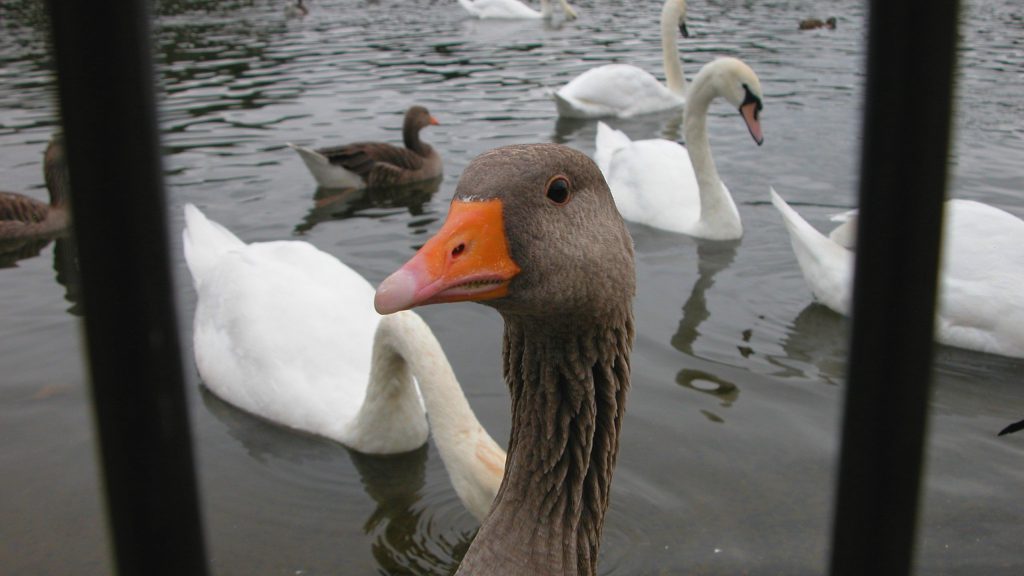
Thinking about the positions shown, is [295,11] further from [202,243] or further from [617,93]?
[202,243]

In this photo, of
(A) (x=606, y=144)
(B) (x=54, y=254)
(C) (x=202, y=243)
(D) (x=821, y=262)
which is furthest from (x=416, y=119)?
(D) (x=821, y=262)

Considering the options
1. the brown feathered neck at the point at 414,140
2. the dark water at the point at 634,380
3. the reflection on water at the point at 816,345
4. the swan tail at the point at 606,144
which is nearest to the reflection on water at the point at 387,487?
the dark water at the point at 634,380

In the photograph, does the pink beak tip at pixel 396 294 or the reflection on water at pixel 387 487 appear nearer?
the pink beak tip at pixel 396 294

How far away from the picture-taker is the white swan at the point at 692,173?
768 cm

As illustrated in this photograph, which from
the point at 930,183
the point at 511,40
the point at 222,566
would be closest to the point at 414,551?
the point at 222,566

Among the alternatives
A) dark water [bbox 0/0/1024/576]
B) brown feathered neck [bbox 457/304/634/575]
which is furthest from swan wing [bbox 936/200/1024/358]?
brown feathered neck [bbox 457/304/634/575]

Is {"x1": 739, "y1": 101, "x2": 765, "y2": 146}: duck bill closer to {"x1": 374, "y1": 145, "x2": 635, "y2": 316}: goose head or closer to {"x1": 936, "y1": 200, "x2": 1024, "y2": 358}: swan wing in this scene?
{"x1": 936, "y1": 200, "x2": 1024, "y2": 358}: swan wing

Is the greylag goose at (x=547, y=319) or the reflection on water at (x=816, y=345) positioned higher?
the greylag goose at (x=547, y=319)

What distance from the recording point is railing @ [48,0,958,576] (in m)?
0.76

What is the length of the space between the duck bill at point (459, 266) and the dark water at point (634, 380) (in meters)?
1.01

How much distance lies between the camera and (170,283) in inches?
33.3

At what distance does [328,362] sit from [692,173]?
4.62 meters

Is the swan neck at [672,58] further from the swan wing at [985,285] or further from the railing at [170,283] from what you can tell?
the railing at [170,283]

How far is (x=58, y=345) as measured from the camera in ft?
19.8
